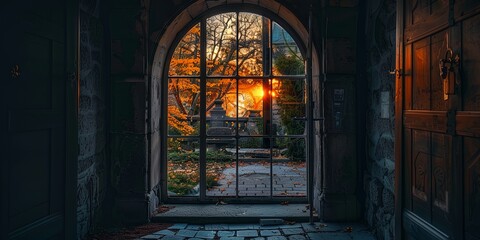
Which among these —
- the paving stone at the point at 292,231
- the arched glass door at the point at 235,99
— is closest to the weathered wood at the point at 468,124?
the paving stone at the point at 292,231

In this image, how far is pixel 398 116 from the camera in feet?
8.57

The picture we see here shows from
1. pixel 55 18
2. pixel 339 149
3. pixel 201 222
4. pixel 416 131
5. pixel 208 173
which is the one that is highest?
pixel 55 18

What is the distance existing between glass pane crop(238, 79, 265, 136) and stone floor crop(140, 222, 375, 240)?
1.23 meters

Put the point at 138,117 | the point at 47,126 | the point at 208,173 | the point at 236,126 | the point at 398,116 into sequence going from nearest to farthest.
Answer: the point at 47,126, the point at 398,116, the point at 138,117, the point at 236,126, the point at 208,173

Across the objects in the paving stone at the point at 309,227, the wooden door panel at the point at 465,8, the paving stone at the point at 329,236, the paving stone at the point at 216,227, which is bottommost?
the paving stone at the point at 216,227

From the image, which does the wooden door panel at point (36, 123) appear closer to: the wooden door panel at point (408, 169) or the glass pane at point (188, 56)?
the wooden door panel at point (408, 169)

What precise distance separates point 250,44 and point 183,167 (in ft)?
6.00

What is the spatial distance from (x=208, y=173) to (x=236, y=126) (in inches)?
33.3

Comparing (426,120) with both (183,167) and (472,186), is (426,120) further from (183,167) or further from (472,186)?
(183,167)

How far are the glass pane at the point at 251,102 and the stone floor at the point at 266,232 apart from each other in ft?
4.05

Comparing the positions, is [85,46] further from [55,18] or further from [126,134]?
[55,18]

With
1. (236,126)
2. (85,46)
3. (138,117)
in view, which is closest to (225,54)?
(236,126)

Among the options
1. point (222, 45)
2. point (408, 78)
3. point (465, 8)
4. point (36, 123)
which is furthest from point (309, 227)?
point (36, 123)

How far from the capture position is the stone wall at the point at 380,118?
339 cm
